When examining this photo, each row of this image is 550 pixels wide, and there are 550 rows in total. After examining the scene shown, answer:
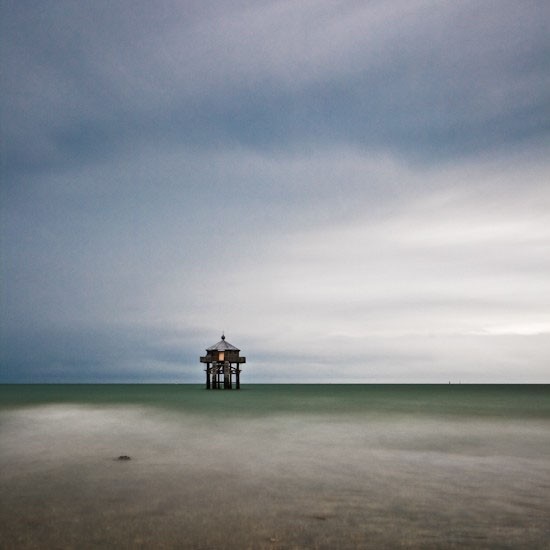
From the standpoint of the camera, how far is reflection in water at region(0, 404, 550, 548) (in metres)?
7.61

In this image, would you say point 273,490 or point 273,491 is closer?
point 273,491

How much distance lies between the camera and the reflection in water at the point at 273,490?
761 cm

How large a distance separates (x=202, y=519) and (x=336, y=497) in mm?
2984

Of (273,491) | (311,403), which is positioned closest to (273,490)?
(273,491)

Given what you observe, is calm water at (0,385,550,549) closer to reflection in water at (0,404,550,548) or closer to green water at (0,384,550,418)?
reflection in water at (0,404,550,548)

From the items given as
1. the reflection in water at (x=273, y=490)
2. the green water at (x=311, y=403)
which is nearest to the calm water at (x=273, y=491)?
the reflection in water at (x=273, y=490)

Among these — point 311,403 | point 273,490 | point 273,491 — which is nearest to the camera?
point 273,491

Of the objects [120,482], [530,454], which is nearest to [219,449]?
[120,482]

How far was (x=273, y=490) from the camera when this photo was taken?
10.8m

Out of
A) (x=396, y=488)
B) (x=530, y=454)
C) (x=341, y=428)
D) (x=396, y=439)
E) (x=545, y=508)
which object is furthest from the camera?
(x=341, y=428)

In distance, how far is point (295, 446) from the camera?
18.0 meters

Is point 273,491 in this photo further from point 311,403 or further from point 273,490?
point 311,403

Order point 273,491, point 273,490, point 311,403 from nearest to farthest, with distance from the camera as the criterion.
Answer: point 273,491 < point 273,490 < point 311,403

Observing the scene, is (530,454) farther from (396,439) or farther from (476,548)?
(476,548)
